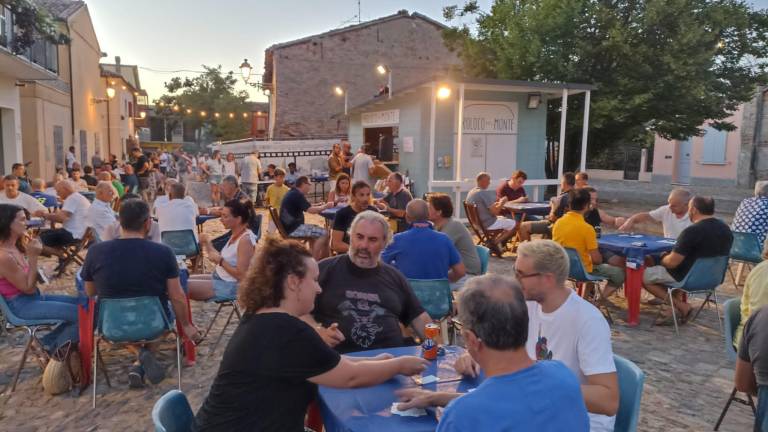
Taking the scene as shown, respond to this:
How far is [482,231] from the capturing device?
9.41m

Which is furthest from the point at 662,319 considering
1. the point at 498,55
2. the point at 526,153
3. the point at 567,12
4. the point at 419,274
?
the point at 498,55

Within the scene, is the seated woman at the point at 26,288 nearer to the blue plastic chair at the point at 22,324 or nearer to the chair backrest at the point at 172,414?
the blue plastic chair at the point at 22,324

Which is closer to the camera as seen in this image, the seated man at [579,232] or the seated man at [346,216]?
the seated man at [579,232]

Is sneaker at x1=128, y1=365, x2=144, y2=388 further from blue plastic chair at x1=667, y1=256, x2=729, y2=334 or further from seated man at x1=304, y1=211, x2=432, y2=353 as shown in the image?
blue plastic chair at x1=667, y1=256, x2=729, y2=334

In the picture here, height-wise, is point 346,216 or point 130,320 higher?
point 346,216

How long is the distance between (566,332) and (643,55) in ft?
49.8

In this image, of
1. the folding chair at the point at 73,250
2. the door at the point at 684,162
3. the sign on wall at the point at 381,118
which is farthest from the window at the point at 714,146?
the folding chair at the point at 73,250

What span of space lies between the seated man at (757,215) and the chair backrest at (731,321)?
14.2 ft

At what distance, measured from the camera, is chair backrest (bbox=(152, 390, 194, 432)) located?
208 cm

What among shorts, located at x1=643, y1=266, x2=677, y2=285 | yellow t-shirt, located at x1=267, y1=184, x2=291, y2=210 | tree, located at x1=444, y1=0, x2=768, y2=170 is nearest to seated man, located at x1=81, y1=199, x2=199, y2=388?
shorts, located at x1=643, y1=266, x2=677, y2=285

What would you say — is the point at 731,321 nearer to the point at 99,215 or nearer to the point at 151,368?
the point at 151,368

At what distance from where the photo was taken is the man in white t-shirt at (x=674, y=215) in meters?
6.74

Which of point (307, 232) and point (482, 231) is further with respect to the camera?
point (482, 231)

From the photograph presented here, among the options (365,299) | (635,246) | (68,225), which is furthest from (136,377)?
(635,246)
